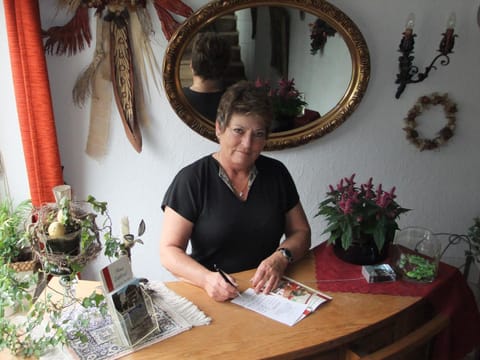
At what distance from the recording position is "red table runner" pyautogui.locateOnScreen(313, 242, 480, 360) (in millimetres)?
1426

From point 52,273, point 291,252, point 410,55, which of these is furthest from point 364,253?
point 410,55

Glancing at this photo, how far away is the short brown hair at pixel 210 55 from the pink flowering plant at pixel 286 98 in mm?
239

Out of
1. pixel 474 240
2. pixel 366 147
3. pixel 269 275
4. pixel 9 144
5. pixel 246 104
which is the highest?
pixel 246 104

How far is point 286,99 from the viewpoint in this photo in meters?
2.33

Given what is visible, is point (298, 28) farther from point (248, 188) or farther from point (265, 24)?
point (248, 188)

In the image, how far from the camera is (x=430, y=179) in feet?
8.62

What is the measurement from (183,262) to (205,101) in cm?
103

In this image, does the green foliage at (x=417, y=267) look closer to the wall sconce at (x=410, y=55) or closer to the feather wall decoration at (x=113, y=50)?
the wall sconce at (x=410, y=55)

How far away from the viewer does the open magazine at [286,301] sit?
1.27m

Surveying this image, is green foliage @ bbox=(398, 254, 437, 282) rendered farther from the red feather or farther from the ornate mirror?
the red feather

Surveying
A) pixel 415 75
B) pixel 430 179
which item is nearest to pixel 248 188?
pixel 415 75

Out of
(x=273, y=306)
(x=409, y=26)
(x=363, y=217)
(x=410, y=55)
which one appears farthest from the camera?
(x=410, y=55)

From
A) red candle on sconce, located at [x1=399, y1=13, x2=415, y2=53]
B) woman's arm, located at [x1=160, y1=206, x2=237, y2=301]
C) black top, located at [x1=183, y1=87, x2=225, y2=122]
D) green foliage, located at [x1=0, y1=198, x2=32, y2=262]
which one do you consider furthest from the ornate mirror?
green foliage, located at [x1=0, y1=198, x2=32, y2=262]

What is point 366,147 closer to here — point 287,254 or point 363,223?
point 363,223
